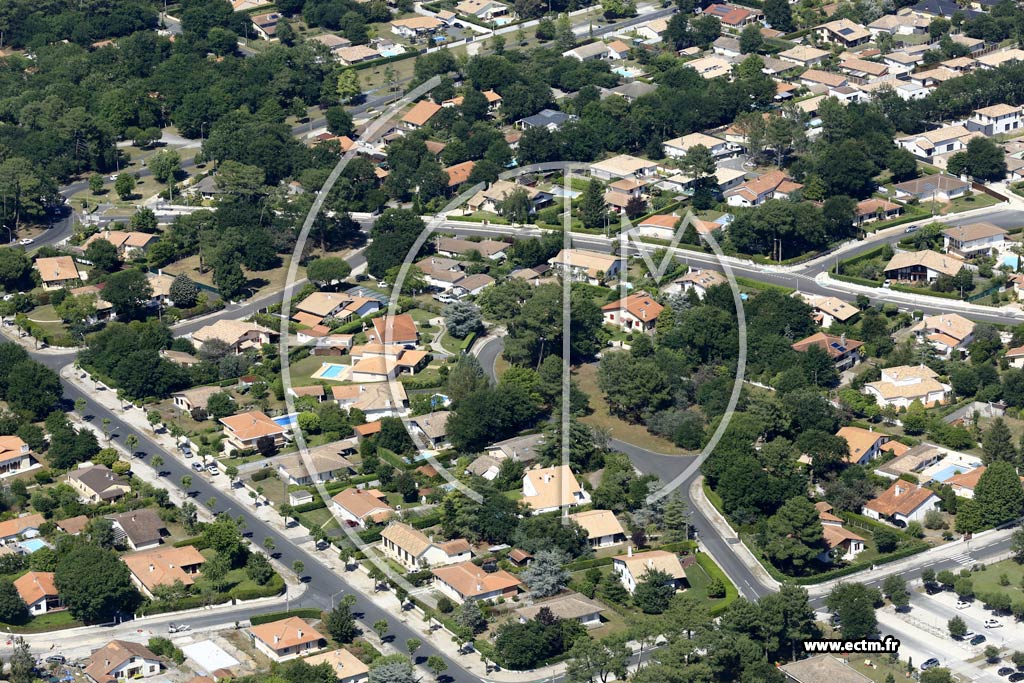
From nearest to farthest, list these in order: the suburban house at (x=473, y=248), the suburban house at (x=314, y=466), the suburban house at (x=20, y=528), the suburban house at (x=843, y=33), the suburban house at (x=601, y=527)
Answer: the suburban house at (x=20, y=528), the suburban house at (x=601, y=527), the suburban house at (x=314, y=466), the suburban house at (x=473, y=248), the suburban house at (x=843, y=33)

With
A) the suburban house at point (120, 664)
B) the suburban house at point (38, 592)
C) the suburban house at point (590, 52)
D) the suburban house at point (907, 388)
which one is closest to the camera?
the suburban house at point (120, 664)

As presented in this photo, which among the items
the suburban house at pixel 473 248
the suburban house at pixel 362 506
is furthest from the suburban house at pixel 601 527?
the suburban house at pixel 473 248

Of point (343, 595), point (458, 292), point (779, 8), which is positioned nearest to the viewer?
point (343, 595)

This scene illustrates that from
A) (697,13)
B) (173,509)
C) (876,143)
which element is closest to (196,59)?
(697,13)

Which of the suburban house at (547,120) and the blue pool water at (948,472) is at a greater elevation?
the blue pool water at (948,472)

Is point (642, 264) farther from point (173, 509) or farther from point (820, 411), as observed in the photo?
point (173, 509)

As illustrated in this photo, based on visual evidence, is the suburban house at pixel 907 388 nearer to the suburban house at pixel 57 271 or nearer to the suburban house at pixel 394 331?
the suburban house at pixel 394 331
